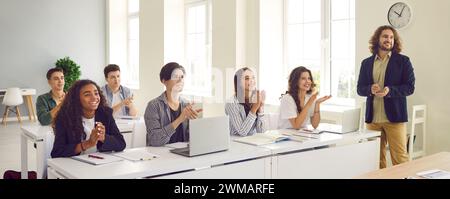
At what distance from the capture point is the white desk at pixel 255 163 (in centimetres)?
236

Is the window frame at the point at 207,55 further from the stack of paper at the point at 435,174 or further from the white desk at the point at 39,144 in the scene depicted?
the stack of paper at the point at 435,174

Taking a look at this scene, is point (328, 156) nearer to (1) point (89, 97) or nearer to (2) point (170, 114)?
(2) point (170, 114)

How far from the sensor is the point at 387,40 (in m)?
3.89

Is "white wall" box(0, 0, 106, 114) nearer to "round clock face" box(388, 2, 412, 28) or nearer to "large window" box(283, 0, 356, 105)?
"large window" box(283, 0, 356, 105)

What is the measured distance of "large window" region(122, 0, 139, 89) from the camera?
32.0 feet

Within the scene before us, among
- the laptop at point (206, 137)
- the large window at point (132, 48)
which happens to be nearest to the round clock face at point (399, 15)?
the laptop at point (206, 137)

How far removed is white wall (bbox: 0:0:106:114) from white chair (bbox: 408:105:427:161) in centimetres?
776

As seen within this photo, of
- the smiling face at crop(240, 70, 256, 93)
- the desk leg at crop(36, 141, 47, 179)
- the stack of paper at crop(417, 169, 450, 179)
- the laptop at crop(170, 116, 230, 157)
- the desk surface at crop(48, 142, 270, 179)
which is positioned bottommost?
the desk leg at crop(36, 141, 47, 179)

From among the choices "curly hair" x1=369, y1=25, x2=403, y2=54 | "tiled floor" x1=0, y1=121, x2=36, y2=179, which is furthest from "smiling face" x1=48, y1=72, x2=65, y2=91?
"curly hair" x1=369, y1=25, x2=403, y2=54

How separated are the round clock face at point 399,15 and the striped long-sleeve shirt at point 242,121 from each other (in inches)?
77.4

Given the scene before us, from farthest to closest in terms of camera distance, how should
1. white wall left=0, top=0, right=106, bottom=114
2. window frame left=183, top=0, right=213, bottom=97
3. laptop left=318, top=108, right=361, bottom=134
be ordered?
1. white wall left=0, top=0, right=106, bottom=114
2. window frame left=183, top=0, right=213, bottom=97
3. laptop left=318, top=108, right=361, bottom=134

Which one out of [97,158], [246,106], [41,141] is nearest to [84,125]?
[97,158]

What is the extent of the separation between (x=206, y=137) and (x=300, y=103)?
1389 mm

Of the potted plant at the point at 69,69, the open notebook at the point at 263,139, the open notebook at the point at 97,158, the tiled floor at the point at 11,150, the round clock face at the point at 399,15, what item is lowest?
the tiled floor at the point at 11,150
